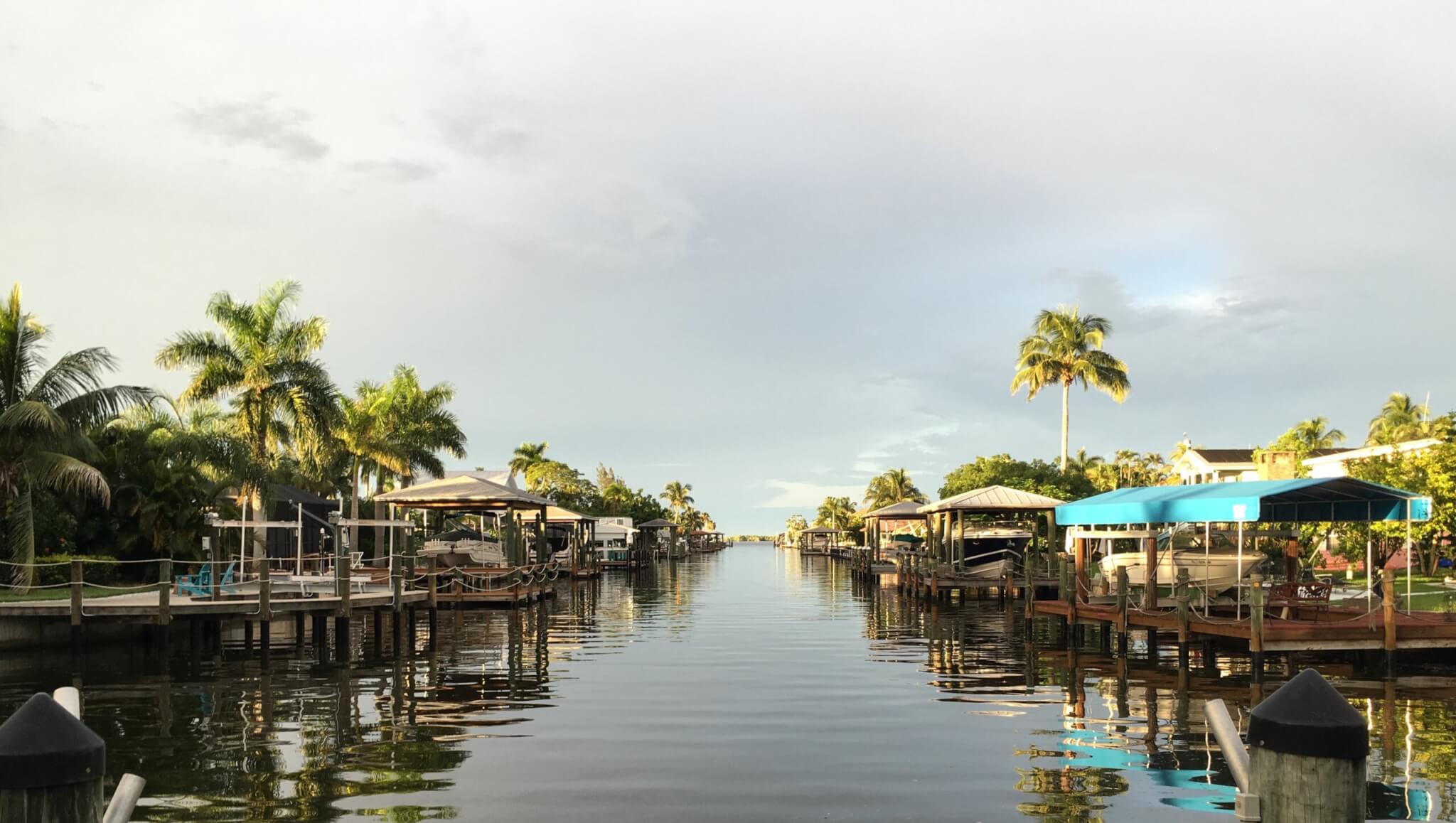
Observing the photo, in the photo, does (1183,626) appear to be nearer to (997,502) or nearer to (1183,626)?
(1183,626)

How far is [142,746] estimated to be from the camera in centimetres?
1454

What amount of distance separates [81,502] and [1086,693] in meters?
30.8

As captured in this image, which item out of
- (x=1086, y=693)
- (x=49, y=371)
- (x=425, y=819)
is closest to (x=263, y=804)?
(x=425, y=819)

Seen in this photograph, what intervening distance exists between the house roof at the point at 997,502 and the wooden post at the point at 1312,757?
121ft

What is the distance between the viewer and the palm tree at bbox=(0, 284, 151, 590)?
28.5m

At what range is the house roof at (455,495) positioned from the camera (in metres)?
35.8

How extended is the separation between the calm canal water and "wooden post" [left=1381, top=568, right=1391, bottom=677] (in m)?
0.67

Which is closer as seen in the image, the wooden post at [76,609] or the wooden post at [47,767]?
the wooden post at [47,767]

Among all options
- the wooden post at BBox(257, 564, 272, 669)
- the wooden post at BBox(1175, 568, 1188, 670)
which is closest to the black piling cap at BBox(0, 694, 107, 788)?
the wooden post at BBox(1175, 568, 1188, 670)

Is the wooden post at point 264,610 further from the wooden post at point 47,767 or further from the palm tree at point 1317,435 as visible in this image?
the palm tree at point 1317,435

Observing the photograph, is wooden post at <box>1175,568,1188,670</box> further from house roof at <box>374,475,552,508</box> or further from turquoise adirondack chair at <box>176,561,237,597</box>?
house roof at <box>374,475,552,508</box>

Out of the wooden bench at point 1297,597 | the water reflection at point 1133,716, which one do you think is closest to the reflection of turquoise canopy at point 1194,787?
the water reflection at point 1133,716

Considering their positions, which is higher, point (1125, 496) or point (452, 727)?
point (1125, 496)

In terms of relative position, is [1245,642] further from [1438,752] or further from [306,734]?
[306,734]
